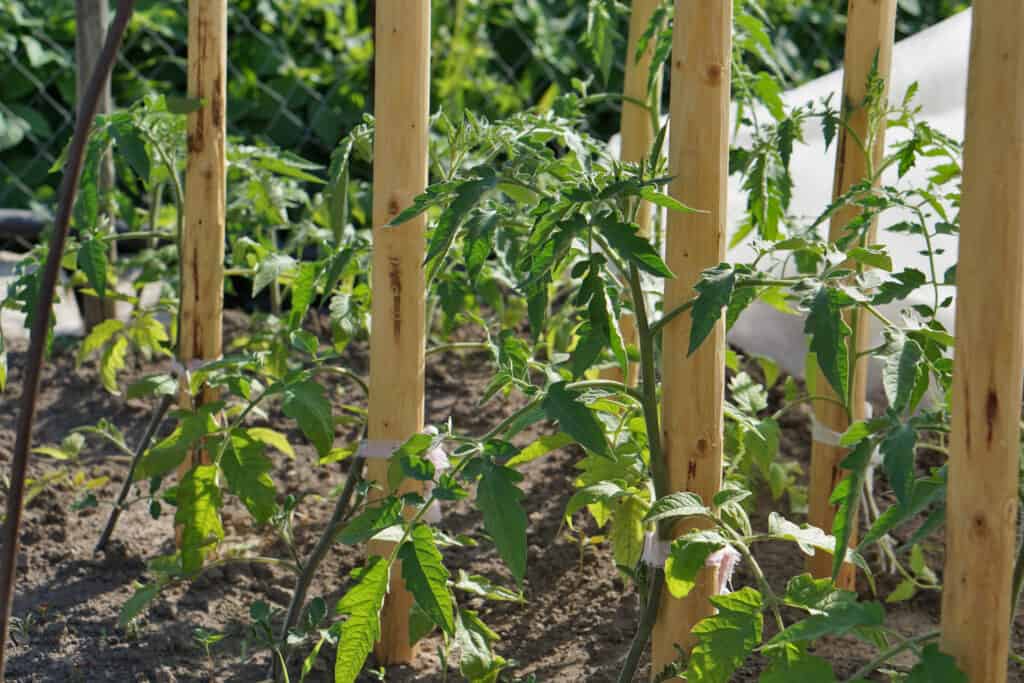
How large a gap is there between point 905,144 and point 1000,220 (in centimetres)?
71

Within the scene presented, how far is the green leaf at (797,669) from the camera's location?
1.36 metres

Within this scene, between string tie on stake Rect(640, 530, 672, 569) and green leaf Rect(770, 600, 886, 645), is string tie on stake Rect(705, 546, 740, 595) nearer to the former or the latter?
string tie on stake Rect(640, 530, 672, 569)

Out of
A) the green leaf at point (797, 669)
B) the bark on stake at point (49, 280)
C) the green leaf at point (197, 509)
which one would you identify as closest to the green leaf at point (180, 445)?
the green leaf at point (197, 509)

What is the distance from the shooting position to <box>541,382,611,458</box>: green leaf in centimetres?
147

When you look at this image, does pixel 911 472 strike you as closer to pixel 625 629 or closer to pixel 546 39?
pixel 625 629

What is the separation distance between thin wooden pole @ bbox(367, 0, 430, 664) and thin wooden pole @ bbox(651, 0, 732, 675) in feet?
1.27

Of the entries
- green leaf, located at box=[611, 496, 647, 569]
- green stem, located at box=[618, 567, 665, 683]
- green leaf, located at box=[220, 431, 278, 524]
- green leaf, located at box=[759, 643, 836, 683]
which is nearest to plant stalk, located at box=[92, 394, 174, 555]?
green leaf, located at box=[220, 431, 278, 524]

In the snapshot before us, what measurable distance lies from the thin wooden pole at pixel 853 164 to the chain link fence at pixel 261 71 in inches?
86.0

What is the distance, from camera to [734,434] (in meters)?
1.93

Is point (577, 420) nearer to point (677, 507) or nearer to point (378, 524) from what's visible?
point (677, 507)

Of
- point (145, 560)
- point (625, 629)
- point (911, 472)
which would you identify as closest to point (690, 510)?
point (911, 472)

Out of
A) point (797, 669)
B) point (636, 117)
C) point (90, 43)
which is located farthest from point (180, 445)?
point (90, 43)

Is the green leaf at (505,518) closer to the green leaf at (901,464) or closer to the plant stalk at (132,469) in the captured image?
the green leaf at (901,464)

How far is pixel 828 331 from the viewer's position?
1.36 metres
